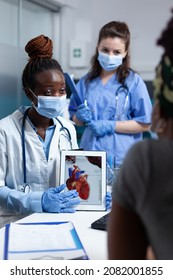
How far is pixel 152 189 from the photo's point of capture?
0.59 metres

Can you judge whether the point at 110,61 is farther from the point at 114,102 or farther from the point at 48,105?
the point at 48,105

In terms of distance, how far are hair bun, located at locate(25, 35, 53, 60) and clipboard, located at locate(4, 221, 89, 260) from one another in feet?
2.47

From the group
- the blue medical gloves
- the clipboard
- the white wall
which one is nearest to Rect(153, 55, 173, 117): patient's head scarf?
the clipboard

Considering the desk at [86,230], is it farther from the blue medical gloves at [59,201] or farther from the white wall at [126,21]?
the white wall at [126,21]

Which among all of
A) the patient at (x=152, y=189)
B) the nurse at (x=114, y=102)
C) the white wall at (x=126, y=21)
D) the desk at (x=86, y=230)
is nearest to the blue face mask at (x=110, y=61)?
the nurse at (x=114, y=102)

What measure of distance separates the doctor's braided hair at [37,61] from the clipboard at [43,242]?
→ 639 mm

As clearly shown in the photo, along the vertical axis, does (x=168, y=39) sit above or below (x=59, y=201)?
above

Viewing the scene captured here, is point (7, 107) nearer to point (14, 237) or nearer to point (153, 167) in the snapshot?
point (14, 237)

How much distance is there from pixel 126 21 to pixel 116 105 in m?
1.48

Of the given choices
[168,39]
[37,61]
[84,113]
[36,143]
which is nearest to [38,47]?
[37,61]

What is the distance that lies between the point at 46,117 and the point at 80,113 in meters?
0.66

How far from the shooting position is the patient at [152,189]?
58 centimetres

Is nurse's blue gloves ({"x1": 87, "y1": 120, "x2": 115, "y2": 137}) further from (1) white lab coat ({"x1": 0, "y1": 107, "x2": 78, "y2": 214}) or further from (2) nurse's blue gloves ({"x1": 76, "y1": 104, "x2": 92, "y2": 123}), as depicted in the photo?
(1) white lab coat ({"x1": 0, "y1": 107, "x2": 78, "y2": 214})

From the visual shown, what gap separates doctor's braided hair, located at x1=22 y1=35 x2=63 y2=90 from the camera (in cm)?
161
